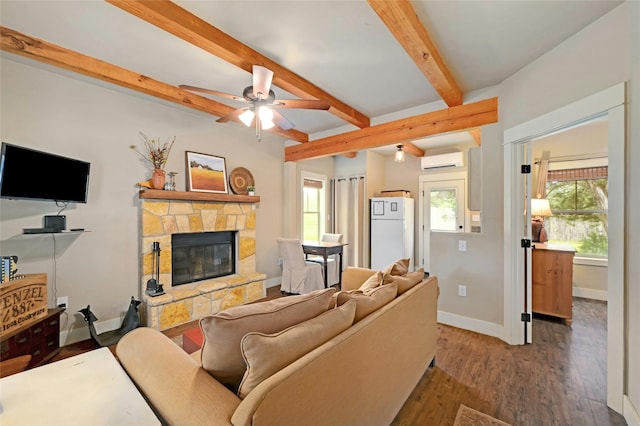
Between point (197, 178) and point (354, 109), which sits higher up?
point (354, 109)

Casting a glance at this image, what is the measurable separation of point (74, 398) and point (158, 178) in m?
2.75

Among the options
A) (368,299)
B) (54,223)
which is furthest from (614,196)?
(54,223)

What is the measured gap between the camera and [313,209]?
583 cm

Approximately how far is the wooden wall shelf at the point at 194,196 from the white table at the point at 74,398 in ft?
7.67

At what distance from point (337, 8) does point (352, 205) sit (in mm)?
4079

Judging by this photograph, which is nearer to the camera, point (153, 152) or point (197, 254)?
point (153, 152)

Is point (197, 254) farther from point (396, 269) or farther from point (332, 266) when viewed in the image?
point (396, 269)

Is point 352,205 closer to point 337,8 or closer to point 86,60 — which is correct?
point 337,8

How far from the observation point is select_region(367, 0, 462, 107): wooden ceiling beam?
5.37ft

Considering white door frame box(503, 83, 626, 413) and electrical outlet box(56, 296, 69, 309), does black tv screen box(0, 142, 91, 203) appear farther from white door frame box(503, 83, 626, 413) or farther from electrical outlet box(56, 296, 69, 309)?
white door frame box(503, 83, 626, 413)

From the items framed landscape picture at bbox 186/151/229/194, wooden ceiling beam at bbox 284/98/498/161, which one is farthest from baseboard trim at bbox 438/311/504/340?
framed landscape picture at bbox 186/151/229/194

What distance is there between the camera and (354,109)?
11.6 feet

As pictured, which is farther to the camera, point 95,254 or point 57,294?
point 95,254

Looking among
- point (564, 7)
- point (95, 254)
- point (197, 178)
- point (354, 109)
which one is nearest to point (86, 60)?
point (197, 178)
